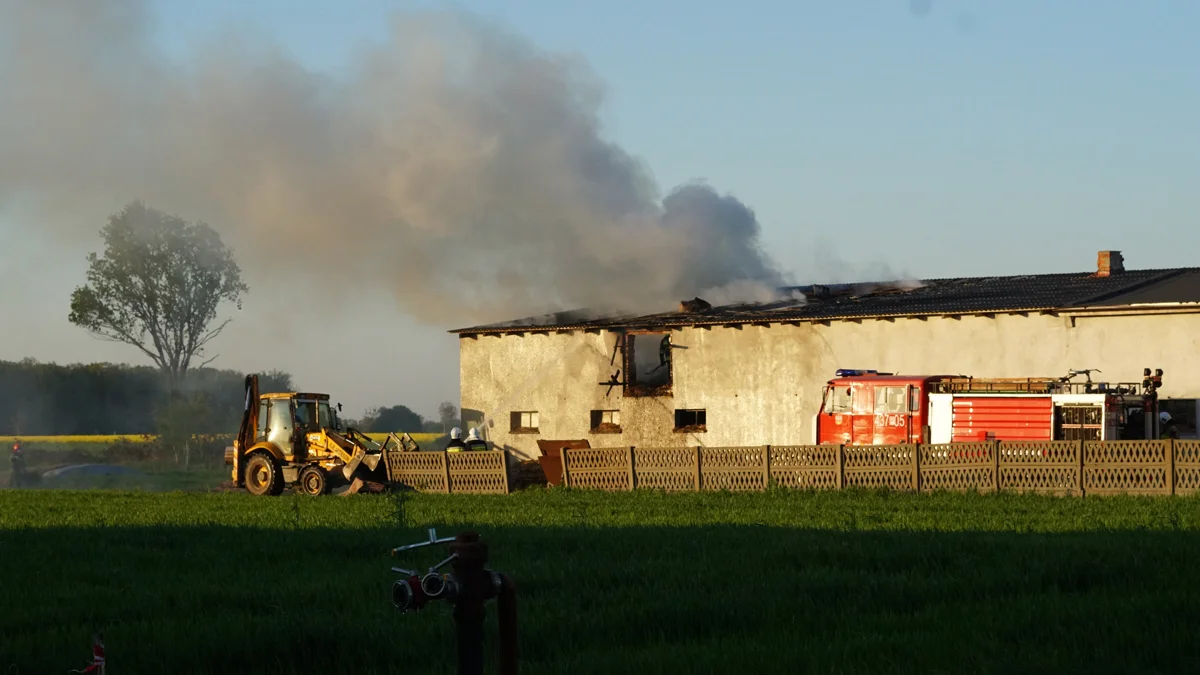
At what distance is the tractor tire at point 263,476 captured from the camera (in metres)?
37.8

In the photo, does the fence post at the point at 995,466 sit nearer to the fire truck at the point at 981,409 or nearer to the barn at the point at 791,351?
the fire truck at the point at 981,409

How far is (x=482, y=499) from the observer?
32.2 m

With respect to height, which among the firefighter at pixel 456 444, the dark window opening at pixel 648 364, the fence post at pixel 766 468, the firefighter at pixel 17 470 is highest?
the dark window opening at pixel 648 364

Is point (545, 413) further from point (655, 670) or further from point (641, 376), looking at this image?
point (655, 670)

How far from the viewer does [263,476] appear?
38.2 metres

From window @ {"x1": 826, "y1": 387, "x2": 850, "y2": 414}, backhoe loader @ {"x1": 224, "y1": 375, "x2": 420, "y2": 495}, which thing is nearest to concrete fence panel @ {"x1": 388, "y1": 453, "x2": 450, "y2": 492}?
backhoe loader @ {"x1": 224, "y1": 375, "x2": 420, "y2": 495}

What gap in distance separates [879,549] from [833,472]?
44.9ft

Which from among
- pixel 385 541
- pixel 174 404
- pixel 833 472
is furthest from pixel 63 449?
pixel 385 541

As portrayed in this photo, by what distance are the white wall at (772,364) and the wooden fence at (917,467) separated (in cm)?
755

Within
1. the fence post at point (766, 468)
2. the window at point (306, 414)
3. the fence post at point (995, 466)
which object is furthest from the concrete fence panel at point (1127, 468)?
the window at point (306, 414)

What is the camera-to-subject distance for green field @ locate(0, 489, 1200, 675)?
11062mm

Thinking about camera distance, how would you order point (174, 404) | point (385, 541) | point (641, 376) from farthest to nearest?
point (174, 404) → point (641, 376) → point (385, 541)

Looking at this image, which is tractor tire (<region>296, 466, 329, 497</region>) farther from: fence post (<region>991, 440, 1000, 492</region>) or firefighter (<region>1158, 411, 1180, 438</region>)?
firefighter (<region>1158, 411, 1180, 438</region>)

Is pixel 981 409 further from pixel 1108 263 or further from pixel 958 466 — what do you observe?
pixel 1108 263
